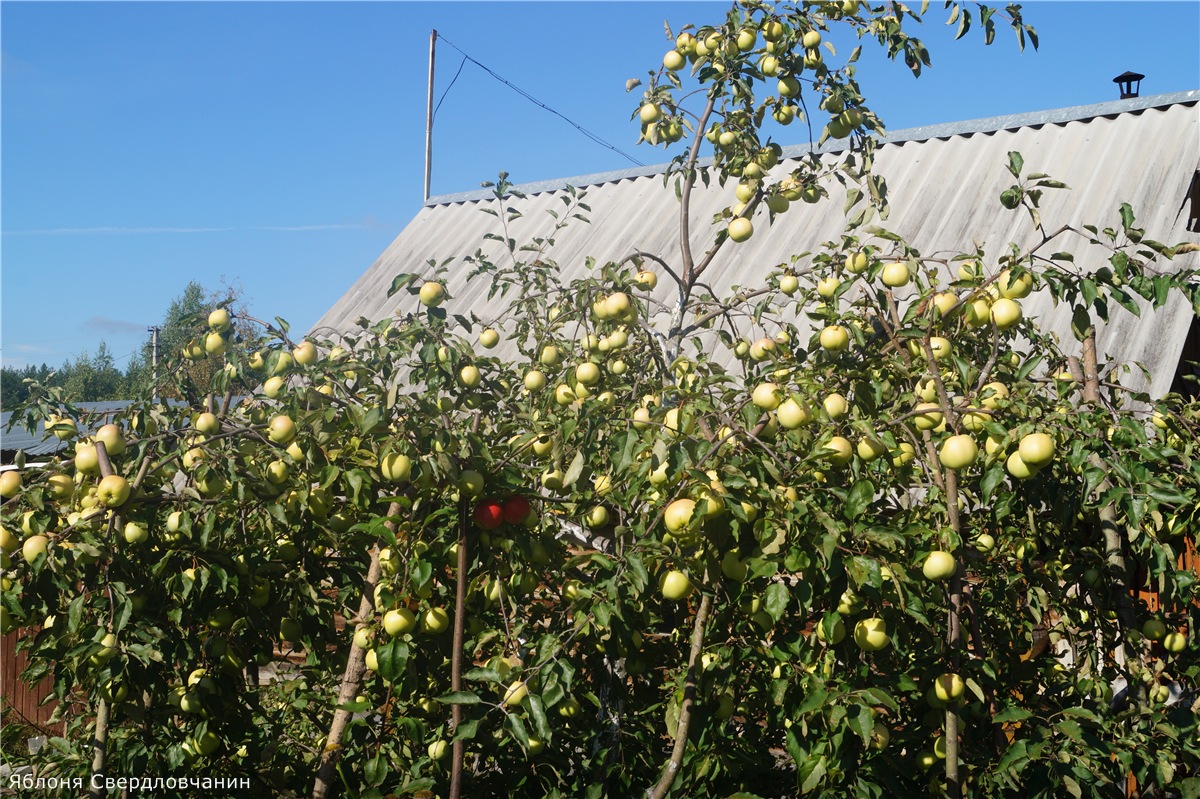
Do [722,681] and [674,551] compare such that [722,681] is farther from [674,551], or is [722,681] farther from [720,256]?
[720,256]

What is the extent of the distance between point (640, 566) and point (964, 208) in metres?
5.82

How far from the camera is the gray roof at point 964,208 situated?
5895mm

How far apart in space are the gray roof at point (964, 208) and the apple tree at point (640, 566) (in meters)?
2.72

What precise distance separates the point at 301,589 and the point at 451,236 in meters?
7.64

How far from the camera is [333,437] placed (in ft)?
8.28

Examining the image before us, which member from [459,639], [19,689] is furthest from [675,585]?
[19,689]

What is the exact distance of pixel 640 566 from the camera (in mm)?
2025

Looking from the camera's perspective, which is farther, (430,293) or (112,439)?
(430,293)

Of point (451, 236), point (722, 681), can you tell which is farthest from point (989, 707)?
point (451, 236)

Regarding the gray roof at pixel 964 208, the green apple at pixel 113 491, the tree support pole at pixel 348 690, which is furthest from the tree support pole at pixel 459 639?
the gray roof at pixel 964 208

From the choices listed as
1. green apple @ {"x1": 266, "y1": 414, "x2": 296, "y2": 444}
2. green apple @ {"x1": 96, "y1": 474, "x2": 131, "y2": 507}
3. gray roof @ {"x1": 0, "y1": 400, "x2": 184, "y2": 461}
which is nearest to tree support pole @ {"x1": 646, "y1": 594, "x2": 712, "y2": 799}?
green apple @ {"x1": 266, "y1": 414, "x2": 296, "y2": 444}

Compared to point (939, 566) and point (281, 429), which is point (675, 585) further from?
point (281, 429)

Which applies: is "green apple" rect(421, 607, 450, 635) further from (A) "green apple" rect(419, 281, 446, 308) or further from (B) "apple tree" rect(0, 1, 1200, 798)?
(A) "green apple" rect(419, 281, 446, 308)

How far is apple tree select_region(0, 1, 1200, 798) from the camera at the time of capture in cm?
214
